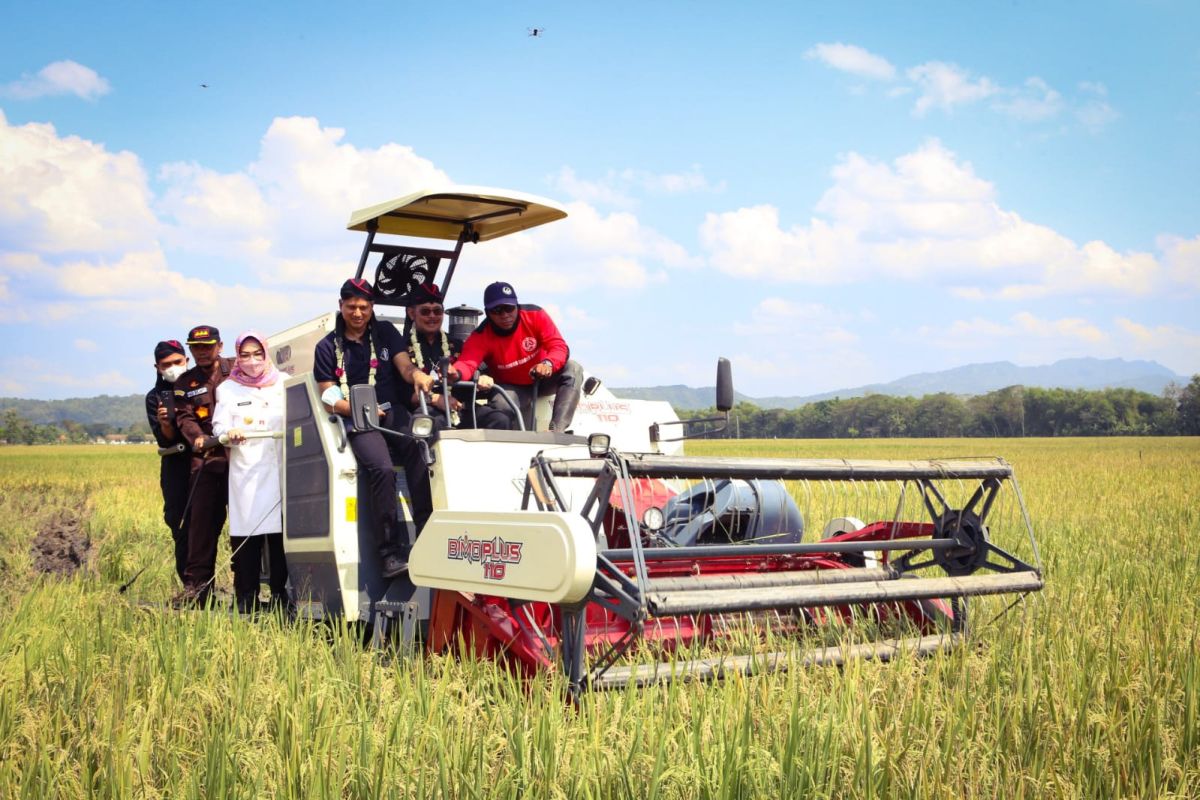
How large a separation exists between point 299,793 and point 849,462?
2991 millimetres

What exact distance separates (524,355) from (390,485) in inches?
57.2

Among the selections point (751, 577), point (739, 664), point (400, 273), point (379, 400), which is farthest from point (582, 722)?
point (400, 273)

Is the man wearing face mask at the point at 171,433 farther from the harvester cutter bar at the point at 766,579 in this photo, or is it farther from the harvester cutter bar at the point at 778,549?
the harvester cutter bar at the point at 766,579

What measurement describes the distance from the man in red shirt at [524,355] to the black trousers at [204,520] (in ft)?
7.16

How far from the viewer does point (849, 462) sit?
5438 millimetres

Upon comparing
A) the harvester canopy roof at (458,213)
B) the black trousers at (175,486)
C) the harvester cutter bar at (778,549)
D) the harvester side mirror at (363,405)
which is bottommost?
the harvester cutter bar at (778,549)

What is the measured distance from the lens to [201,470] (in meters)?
7.96

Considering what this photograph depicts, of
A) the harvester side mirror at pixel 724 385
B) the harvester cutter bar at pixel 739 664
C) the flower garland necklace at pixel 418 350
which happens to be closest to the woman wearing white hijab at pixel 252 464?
the flower garland necklace at pixel 418 350

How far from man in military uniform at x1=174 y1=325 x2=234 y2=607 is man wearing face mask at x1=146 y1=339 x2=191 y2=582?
0.13 m

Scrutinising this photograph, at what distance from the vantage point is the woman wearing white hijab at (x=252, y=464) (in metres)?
7.55

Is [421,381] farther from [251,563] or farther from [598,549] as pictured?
[251,563]

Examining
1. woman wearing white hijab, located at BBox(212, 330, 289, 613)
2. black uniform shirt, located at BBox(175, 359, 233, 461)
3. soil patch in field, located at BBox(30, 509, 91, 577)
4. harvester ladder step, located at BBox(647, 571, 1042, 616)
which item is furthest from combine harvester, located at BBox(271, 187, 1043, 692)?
soil patch in field, located at BBox(30, 509, 91, 577)

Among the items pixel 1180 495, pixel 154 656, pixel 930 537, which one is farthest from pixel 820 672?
pixel 1180 495

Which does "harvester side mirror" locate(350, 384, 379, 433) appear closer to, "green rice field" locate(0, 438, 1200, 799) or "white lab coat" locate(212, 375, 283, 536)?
"green rice field" locate(0, 438, 1200, 799)
